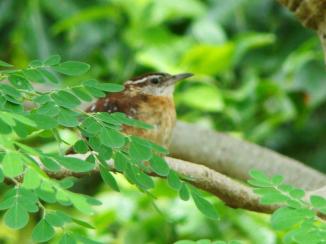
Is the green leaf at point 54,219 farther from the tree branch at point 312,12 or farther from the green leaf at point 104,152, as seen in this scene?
the tree branch at point 312,12

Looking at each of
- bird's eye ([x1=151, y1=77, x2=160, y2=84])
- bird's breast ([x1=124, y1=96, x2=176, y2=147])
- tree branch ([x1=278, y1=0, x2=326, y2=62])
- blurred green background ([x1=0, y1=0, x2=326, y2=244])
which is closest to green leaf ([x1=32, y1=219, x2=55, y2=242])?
tree branch ([x1=278, y1=0, x2=326, y2=62])

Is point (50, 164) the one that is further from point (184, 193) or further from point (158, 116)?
point (158, 116)

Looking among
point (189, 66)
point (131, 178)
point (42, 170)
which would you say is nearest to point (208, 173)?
point (131, 178)

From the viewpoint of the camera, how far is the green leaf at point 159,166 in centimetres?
320

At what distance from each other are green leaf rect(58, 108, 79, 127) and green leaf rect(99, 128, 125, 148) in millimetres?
81

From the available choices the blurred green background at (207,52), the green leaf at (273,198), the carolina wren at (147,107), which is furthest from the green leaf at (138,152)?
the blurred green background at (207,52)

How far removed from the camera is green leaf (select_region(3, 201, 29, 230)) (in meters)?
2.75

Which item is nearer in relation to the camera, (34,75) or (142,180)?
(142,180)

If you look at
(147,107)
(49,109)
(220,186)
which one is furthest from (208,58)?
(49,109)

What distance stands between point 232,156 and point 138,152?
2293mm

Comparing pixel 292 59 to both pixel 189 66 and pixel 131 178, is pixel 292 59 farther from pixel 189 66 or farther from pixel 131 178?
pixel 131 178

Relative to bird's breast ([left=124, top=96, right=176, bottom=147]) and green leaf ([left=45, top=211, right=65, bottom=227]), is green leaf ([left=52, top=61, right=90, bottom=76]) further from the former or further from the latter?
bird's breast ([left=124, top=96, right=176, bottom=147])

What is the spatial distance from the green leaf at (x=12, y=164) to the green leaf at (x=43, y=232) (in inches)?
8.1

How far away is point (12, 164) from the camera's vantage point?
2.73 meters
